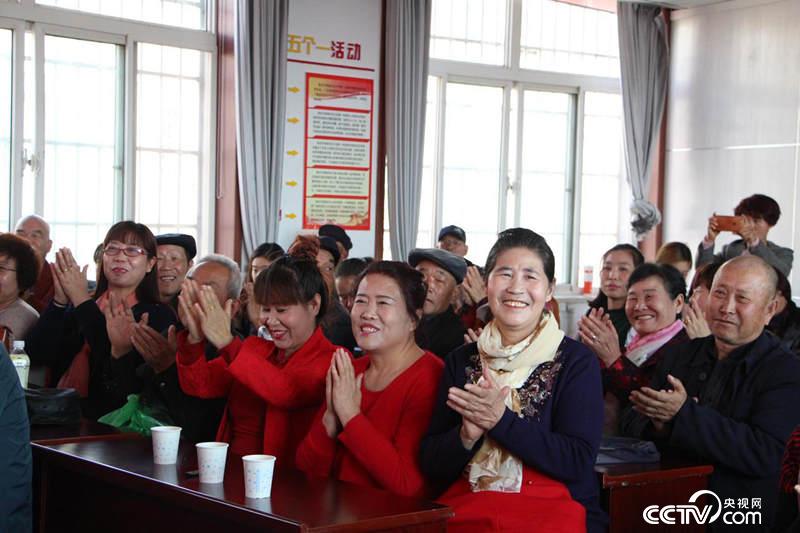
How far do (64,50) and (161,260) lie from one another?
2.58m

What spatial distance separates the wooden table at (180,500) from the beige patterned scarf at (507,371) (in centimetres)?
29

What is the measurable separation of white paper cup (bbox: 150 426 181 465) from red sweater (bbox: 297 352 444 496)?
363mm

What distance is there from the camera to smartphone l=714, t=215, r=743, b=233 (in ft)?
21.5

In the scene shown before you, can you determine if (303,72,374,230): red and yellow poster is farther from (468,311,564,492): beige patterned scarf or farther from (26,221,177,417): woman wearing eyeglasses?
(468,311,564,492): beige patterned scarf

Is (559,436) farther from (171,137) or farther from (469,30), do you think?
(469,30)

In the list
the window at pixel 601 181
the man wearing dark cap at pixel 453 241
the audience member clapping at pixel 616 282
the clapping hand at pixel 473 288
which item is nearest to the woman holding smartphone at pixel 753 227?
the audience member clapping at pixel 616 282

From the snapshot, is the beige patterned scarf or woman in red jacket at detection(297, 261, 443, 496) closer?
the beige patterned scarf

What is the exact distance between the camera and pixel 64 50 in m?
6.72

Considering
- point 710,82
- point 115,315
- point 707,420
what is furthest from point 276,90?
point 707,420

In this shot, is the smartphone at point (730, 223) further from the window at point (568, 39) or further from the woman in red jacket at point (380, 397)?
the woman in red jacket at point (380, 397)

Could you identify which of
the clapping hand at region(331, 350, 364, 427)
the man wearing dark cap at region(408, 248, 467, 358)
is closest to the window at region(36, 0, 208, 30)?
the man wearing dark cap at region(408, 248, 467, 358)

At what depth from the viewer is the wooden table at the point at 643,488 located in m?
2.89

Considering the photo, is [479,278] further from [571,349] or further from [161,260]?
[571,349]

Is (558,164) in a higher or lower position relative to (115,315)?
higher
